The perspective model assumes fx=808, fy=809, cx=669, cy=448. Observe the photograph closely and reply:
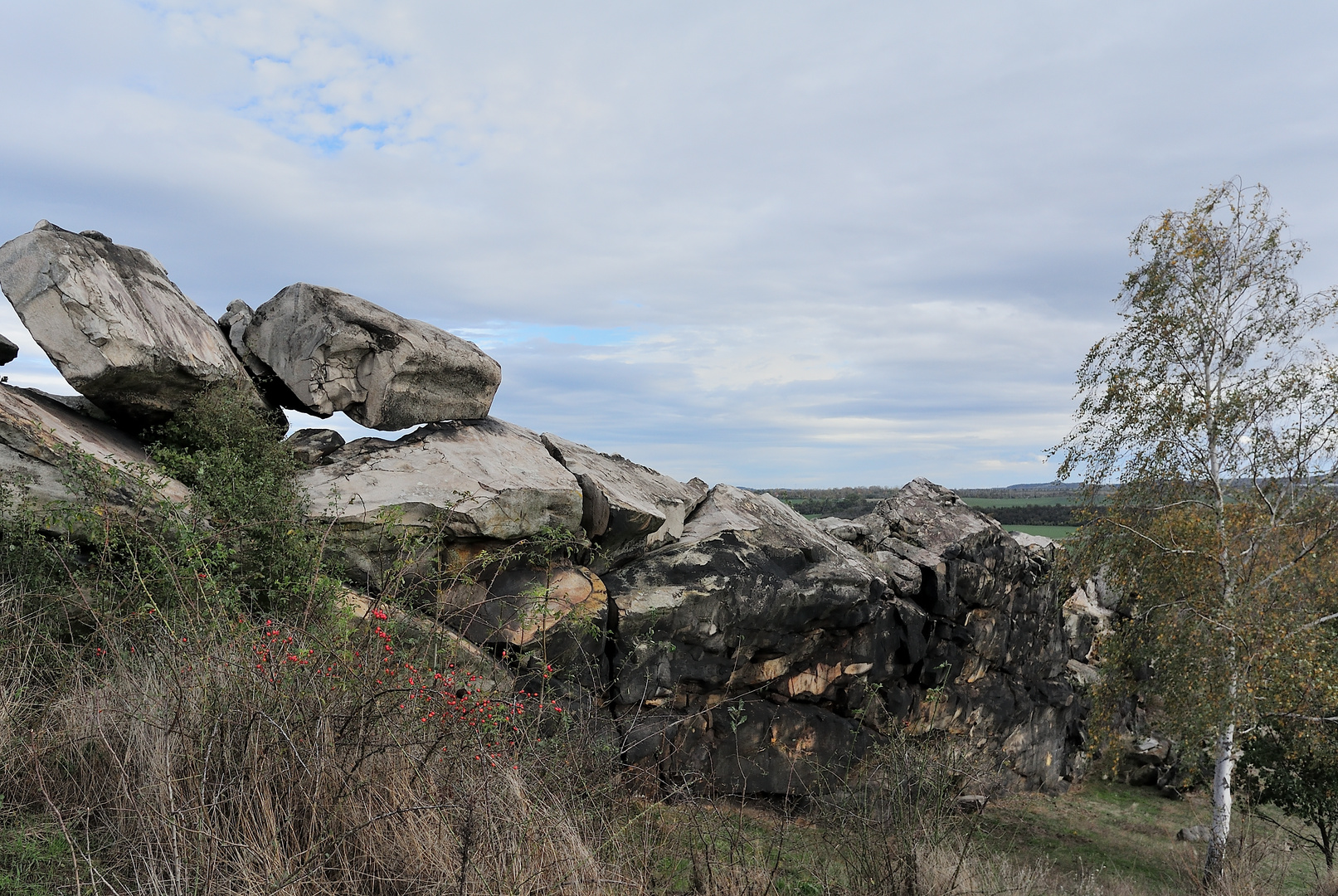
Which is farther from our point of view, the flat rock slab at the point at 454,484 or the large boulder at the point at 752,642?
the large boulder at the point at 752,642

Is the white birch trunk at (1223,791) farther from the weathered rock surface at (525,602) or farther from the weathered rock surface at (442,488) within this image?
the weathered rock surface at (442,488)

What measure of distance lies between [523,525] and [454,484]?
1044 millimetres

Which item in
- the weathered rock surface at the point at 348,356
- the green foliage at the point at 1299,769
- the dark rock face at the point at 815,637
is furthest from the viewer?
the green foliage at the point at 1299,769

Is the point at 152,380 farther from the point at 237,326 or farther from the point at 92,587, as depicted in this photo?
the point at 92,587

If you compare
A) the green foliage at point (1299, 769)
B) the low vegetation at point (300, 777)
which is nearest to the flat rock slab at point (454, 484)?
the low vegetation at point (300, 777)

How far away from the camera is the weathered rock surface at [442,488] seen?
9672 millimetres

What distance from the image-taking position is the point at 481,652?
8.34 meters

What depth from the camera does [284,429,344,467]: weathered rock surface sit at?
36.0 ft

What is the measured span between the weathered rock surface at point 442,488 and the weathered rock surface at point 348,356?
17.9 inches

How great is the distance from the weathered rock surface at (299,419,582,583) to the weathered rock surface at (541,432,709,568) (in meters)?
0.46

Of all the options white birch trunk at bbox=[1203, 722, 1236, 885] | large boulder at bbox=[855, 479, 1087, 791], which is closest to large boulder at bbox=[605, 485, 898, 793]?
large boulder at bbox=[855, 479, 1087, 791]

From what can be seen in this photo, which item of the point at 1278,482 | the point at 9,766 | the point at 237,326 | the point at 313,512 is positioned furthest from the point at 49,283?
the point at 1278,482

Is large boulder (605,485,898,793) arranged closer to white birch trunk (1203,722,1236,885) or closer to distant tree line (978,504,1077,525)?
white birch trunk (1203,722,1236,885)

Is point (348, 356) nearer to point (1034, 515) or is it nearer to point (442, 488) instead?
point (442, 488)
